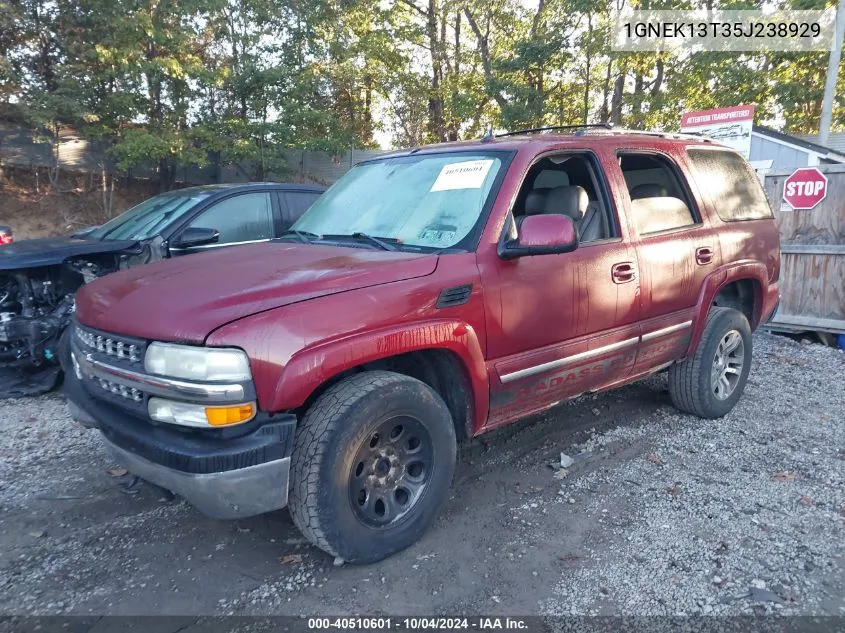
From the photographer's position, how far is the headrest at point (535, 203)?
376 cm

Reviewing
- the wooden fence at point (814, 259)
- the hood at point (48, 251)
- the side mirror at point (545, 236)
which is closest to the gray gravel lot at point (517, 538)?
the hood at point (48, 251)

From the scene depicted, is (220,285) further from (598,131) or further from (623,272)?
(598,131)

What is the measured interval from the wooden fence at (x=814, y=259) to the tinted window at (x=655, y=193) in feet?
12.2

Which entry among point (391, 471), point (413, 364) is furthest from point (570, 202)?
point (391, 471)

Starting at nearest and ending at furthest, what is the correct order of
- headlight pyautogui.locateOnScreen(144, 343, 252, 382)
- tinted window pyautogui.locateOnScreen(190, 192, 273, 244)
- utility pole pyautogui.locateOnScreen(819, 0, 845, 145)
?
headlight pyautogui.locateOnScreen(144, 343, 252, 382), tinted window pyautogui.locateOnScreen(190, 192, 273, 244), utility pole pyautogui.locateOnScreen(819, 0, 845, 145)

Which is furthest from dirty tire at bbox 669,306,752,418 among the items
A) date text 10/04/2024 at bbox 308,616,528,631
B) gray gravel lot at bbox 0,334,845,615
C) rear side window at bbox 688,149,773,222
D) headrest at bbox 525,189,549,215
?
date text 10/04/2024 at bbox 308,616,528,631

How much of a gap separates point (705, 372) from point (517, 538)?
2.24m

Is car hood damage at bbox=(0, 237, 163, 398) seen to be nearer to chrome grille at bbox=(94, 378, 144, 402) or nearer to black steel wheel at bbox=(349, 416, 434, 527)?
chrome grille at bbox=(94, 378, 144, 402)

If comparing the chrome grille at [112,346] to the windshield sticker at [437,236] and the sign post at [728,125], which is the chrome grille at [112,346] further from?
the sign post at [728,125]

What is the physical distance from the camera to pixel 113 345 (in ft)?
8.67

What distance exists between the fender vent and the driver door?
132 millimetres

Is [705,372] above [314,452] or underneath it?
underneath

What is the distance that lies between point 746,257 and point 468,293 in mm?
2767

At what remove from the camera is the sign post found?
954 centimetres
